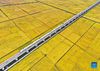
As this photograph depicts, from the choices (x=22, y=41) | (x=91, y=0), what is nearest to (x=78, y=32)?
(x=22, y=41)

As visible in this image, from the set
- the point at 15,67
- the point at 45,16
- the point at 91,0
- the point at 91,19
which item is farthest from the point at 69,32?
A: the point at 91,0

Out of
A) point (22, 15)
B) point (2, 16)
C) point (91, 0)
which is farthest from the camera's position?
point (91, 0)

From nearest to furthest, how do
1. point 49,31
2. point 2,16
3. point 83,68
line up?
point 83,68 → point 49,31 → point 2,16

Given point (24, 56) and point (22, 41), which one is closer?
point (24, 56)

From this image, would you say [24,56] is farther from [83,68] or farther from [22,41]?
[83,68]

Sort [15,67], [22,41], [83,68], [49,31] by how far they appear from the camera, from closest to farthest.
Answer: [15,67]
[83,68]
[22,41]
[49,31]

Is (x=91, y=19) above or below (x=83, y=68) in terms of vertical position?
below

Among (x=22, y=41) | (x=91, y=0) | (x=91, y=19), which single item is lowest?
(x=91, y=0)

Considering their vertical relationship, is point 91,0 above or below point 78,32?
below

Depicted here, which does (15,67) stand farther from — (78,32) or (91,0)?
(91,0)
